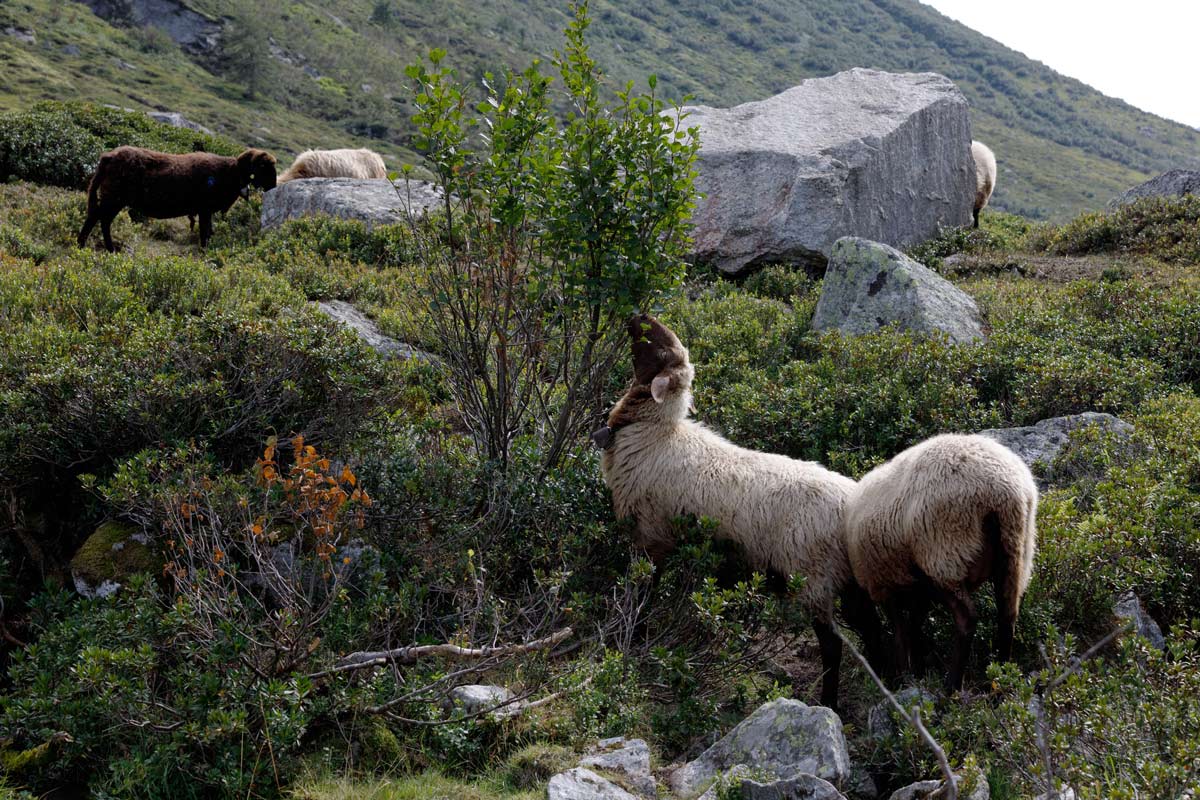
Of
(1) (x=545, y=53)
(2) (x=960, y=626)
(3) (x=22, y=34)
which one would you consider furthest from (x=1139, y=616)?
(3) (x=22, y=34)

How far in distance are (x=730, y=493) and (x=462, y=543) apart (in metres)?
1.67

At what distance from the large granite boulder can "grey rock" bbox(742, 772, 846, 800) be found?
365 inches

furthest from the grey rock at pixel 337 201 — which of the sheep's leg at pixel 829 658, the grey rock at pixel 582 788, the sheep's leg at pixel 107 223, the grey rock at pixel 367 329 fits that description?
the grey rock at pixel 582 788

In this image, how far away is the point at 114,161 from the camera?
11.8 metres

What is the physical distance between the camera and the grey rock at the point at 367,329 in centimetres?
843

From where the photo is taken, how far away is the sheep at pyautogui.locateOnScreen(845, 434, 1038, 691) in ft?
13.9

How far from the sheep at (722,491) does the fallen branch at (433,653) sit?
1166 millimetres

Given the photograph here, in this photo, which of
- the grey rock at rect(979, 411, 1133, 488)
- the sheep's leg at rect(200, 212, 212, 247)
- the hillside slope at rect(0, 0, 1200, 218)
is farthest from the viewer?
the hillside slope at rect(0, 0, 1200, 218)

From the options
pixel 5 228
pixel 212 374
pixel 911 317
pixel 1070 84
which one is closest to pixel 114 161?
pixel 5 228

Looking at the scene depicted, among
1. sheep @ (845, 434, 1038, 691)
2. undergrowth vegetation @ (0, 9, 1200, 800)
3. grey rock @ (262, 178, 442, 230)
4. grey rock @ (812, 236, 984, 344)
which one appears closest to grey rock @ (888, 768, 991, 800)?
undergrowth vegetation @ (0, 9, 1200, 800)

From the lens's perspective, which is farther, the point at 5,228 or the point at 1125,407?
the point at 5,228

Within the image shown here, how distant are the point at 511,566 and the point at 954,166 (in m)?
11.8

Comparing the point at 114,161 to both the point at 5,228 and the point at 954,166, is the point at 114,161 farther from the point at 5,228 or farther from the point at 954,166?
the point at 954,166

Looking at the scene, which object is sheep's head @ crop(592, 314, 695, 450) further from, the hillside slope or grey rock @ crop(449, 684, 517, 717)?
the hillside slope
